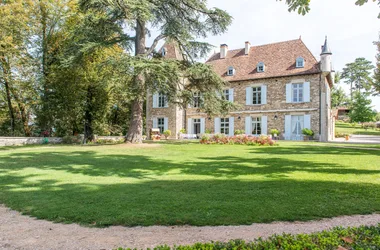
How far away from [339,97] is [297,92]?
124ft

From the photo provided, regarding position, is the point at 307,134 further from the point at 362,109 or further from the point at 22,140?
the point at 362,109

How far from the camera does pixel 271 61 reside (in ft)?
80.0

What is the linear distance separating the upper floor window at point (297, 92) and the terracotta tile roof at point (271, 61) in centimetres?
101

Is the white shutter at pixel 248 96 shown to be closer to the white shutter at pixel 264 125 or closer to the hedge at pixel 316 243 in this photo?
the white shutter at pixel 264 125

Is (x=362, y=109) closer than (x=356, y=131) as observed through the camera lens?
No

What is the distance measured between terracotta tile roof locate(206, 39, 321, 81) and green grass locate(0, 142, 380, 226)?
15.4 meters

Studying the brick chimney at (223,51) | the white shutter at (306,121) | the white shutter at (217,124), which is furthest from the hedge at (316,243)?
the brick chimney at (223,51)

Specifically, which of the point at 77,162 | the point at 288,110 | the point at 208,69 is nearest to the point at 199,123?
the point at 288,110

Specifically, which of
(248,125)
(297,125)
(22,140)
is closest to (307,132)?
(297,125)

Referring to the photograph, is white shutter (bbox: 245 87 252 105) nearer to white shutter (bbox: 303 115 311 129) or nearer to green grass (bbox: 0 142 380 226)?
white shutter (bbox: 303 115 311 129)

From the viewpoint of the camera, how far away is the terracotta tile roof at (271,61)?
2264 cm

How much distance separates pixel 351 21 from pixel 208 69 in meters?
10.5

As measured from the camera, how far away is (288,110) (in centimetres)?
2270

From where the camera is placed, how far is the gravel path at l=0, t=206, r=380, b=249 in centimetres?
321
